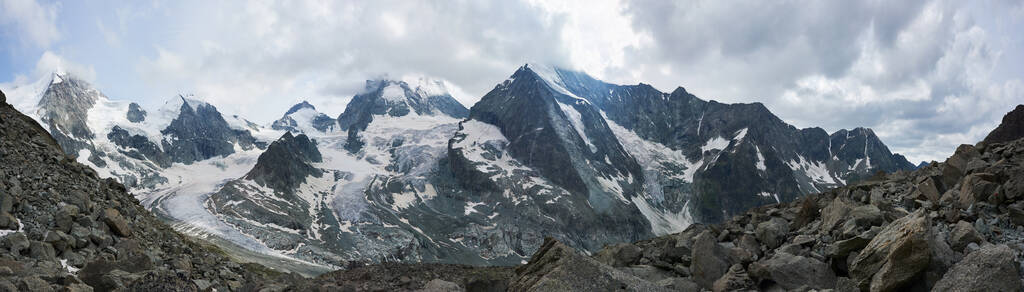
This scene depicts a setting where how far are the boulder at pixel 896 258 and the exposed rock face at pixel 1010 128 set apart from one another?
26379mm

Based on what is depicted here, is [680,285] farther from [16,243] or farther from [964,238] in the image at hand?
[16,243]

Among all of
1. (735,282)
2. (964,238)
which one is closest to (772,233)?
(735,282)

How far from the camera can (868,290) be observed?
10531 millimetres

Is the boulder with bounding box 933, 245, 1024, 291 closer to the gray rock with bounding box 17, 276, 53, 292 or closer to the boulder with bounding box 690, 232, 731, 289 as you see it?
the boulder with bounding box 690, 232, 731, 289

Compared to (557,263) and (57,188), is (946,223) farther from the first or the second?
(57,188)

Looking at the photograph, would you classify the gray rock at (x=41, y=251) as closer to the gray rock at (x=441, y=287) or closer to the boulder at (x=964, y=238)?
the gray rock at (x=441, y=287)

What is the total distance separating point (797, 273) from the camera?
12.7 meters

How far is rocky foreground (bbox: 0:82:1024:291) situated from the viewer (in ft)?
33.7

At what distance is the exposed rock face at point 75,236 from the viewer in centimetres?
1538

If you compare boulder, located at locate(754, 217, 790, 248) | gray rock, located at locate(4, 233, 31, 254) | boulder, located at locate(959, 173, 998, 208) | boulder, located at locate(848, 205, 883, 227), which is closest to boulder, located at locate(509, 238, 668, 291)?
boulder, located at locate(848, 205, 883, 227)

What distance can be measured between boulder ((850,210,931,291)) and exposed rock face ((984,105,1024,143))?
26.4 m

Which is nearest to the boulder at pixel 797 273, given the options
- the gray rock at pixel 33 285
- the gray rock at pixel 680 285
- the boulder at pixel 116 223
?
the gray rock at pixel 680 285

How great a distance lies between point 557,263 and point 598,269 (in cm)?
116

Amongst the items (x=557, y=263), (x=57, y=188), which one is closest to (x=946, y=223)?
(x=557, y=263)
